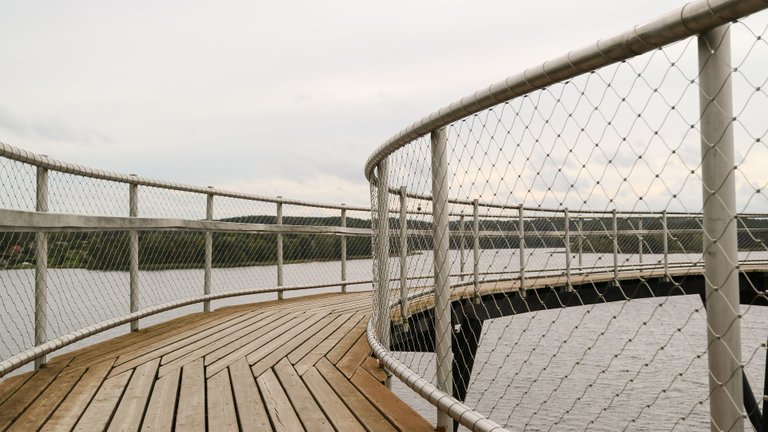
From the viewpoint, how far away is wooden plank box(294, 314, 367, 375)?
4.09 m

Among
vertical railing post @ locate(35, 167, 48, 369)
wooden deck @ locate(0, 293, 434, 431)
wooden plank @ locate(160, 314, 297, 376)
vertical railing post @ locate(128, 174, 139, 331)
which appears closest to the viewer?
wooden deck @ locate(0, 293, 434, 431)

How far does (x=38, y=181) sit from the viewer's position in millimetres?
4102

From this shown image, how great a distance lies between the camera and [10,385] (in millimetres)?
3715

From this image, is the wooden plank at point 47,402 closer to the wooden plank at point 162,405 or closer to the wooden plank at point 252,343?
the wooden plank at point 162,405

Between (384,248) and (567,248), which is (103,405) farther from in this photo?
(567,248)

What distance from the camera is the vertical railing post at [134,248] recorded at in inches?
216

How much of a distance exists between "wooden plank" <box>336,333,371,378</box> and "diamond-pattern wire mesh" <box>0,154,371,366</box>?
1.96 meters

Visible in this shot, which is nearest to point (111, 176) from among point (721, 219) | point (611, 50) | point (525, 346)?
point (611, 50)

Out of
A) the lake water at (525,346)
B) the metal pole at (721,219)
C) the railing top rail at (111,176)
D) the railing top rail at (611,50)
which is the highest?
the railing top rail at (111,176)

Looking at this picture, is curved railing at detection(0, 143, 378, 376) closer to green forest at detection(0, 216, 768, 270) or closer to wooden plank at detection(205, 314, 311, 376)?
green forest at detection(0, 216, 768, 270)

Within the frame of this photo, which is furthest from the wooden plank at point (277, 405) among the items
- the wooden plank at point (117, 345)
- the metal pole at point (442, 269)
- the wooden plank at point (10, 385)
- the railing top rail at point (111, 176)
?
the railing top rail at point (111, 176)

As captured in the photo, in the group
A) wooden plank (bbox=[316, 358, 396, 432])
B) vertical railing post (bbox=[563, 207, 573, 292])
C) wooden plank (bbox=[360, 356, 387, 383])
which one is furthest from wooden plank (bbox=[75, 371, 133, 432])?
vertical railing post (bbox=[563, 207, 573, 292])

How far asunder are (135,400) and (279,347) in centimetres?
160

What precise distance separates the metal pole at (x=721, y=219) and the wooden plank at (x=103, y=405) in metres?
2.51
